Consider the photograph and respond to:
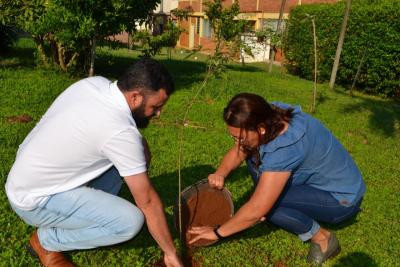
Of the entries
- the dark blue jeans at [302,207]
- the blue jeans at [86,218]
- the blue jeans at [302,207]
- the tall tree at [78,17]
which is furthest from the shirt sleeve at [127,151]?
the tall tree at [78,17]

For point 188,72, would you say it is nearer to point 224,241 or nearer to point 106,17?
point 106,17

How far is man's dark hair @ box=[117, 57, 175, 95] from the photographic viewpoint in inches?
91.0

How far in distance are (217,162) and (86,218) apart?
276 centimetres

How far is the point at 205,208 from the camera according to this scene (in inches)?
129

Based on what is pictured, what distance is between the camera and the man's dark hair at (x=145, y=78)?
2311mm

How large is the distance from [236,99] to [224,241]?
134 centimetres

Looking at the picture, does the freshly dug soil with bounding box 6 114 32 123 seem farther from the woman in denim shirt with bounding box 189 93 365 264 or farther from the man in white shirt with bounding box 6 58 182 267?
the woman in denim shirt with bounding box 189 93 365 264

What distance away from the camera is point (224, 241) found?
3.49 m

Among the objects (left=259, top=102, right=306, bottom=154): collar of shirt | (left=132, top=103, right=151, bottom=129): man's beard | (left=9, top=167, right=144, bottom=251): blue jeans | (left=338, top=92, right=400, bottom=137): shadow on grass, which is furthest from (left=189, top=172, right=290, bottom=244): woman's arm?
(left=338, top=92, right=400, bottom=137): shadow on grass

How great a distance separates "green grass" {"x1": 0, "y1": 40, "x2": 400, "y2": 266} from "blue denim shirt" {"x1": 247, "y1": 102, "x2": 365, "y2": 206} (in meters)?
0.61

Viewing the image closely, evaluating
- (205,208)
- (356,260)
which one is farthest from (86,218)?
(356,260)

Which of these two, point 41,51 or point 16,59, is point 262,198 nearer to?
A: point 41,51

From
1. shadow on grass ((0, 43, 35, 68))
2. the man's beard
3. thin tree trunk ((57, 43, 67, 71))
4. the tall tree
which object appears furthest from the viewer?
shadow on grass ((0, 43, 35, 68))

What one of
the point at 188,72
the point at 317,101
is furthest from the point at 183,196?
the point at 188,72
